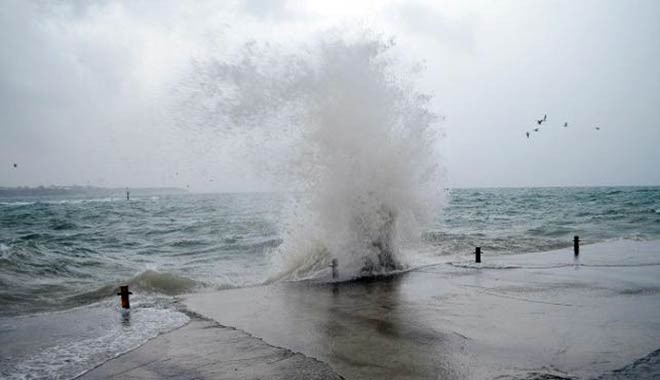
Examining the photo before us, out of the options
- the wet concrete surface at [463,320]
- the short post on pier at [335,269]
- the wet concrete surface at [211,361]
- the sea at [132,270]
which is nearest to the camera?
the wet concrete surface at [211,361]

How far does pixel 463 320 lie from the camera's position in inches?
303

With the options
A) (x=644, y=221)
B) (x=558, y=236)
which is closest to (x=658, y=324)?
(x=558, y=236)

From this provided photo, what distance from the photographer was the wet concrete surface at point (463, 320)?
567 cm

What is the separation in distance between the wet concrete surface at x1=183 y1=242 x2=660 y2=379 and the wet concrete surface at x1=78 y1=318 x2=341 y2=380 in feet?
1.05

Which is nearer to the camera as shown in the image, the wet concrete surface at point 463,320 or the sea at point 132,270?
the wet concrete surface at point 463,320

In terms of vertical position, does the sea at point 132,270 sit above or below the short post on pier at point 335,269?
below

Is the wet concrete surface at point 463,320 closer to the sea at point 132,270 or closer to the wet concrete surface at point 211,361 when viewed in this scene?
the wet concrete surface at point 211,361

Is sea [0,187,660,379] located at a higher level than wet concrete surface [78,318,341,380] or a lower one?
lower

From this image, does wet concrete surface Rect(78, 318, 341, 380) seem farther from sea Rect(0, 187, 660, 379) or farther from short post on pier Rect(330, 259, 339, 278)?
short post on pier Rect(330, 259, 339, 278)

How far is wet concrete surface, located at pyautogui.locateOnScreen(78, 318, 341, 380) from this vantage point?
218 inches

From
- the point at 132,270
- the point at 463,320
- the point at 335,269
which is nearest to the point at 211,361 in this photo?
the point at 463,320

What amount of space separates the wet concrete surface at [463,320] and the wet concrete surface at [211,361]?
1.05 ft

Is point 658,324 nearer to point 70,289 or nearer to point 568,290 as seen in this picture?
point 568,290

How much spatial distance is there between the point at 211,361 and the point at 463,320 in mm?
4222
